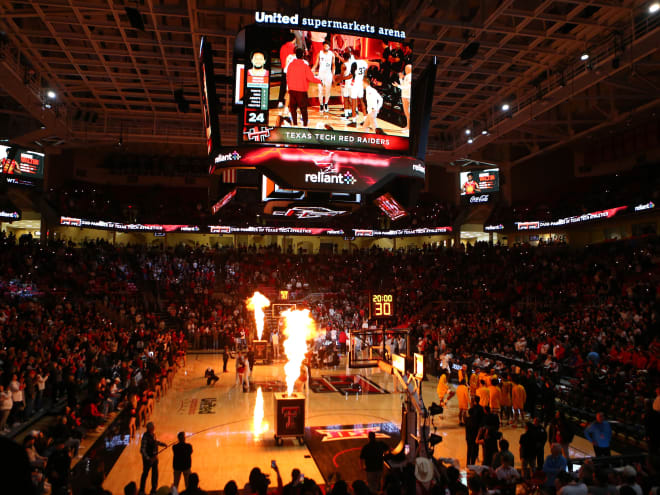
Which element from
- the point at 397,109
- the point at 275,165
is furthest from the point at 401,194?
the point at 275,165

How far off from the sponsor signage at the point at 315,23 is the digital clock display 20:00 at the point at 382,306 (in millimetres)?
4887

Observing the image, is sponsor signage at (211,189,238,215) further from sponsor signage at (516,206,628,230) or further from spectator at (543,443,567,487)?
sponsor signage at (516,206,628,230)

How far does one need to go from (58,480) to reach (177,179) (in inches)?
1324

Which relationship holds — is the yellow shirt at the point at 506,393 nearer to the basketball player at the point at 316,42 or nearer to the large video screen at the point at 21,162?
the basketball player at the point at 316,42

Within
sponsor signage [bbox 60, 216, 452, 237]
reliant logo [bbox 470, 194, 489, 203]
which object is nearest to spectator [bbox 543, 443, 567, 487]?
reliant logo [bbox 470, 194, 489, 203]

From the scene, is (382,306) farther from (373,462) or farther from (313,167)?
(313,167)

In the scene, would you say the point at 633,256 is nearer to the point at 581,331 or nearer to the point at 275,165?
the point at 581,331

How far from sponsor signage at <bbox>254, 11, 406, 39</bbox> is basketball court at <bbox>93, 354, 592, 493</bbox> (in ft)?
25.6

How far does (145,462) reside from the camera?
8.46 metres

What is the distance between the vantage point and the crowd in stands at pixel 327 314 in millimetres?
12781

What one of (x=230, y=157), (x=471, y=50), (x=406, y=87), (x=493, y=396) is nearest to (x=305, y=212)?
(x=230, y=157)

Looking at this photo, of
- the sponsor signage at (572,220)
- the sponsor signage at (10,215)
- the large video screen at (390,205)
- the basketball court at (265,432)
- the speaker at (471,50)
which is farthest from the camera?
the sponsor signage at (10,215)

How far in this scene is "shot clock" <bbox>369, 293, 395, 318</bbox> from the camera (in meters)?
10.2

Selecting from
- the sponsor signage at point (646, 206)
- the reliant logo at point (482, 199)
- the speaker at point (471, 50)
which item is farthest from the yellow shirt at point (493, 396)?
the sponsor signage at point (646, 206)
